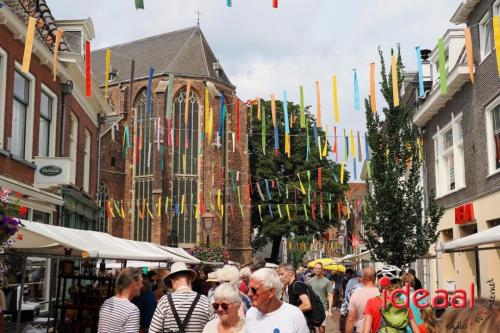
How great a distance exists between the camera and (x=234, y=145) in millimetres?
42875

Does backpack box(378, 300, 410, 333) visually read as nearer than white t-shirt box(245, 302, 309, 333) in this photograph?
No

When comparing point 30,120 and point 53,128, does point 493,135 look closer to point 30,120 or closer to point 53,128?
point 30,120

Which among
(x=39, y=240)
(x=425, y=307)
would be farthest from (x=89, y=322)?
(x=425, y=307)

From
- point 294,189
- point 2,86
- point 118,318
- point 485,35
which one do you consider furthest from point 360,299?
point 294,189

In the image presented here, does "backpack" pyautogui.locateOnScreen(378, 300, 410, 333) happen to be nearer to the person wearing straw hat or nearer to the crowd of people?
the crowd of people

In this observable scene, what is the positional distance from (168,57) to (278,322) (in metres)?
47.1

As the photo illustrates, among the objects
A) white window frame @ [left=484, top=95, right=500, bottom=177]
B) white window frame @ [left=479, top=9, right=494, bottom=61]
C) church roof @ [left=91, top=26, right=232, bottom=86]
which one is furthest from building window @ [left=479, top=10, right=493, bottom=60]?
church roof @ [left=91, top=26, right=232, bottom=86]

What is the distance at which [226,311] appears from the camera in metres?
4.32

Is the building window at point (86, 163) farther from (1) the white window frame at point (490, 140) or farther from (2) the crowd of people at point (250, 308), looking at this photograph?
(2) the crowd of people at point (250, 308)

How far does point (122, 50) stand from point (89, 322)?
48275 millimetres

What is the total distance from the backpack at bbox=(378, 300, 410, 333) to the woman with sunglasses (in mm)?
1391

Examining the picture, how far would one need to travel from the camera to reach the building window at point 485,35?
14783 millimetres

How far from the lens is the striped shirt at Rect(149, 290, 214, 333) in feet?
16.1

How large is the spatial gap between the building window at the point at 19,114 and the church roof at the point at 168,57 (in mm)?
31322
